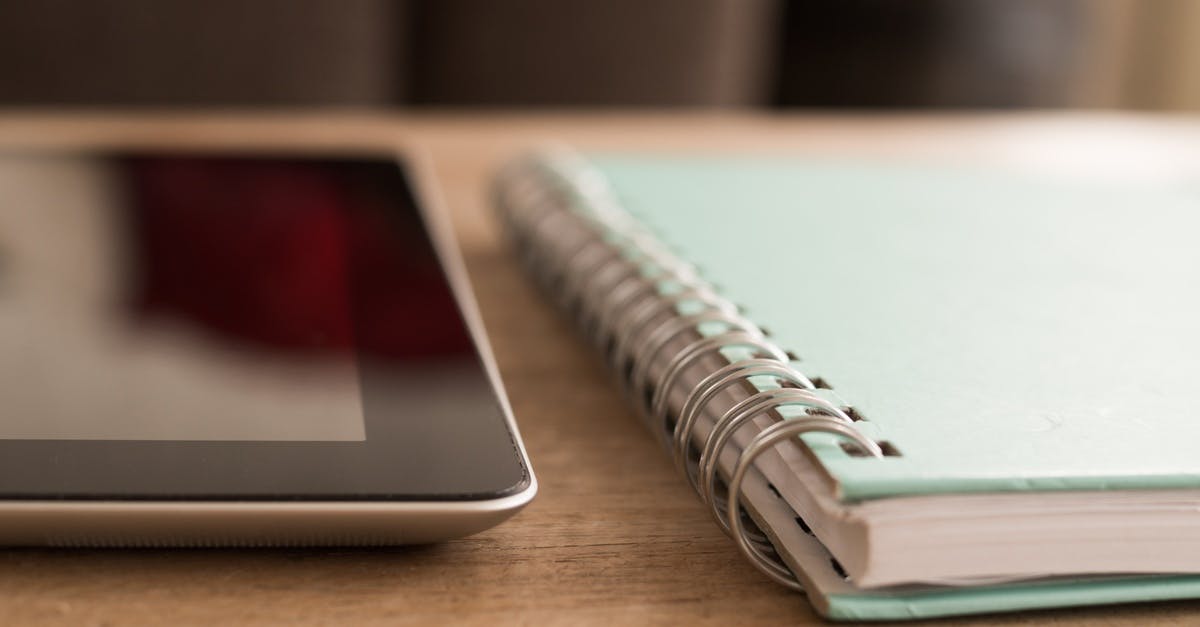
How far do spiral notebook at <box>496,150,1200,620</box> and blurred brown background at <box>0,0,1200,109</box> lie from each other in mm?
861

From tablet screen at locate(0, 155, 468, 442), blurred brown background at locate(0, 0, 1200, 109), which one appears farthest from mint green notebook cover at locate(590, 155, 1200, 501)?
blurred brown background at locate(0, 0, 1200, 109)

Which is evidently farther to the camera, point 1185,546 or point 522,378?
point 522,378

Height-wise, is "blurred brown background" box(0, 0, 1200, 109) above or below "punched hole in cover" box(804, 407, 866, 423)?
below

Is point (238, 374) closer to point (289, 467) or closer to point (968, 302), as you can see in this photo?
point (289, 467)

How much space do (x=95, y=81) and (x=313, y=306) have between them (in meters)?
1.02

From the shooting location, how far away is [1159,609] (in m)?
0.28

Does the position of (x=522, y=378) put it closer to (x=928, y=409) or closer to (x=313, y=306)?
(x=313, y=306)

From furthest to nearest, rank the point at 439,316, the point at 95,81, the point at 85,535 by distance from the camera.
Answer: the point at 95,81 < the point at 439,316 < the point at 85,535

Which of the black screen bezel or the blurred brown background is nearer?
the black screen bezel

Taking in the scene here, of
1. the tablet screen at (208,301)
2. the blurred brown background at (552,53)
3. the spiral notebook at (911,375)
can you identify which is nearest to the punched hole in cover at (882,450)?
the spiral notebook at (911,375)

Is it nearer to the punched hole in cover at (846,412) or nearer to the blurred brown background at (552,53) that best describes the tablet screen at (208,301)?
the punched hole in cover at (846,412)

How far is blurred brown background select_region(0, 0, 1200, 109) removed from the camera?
127cm

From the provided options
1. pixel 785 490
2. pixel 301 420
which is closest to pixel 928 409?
pixel 785 490

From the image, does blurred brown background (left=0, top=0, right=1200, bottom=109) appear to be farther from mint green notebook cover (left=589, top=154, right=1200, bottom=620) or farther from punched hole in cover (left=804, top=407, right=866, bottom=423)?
punched hole in cover (left=804, top=407, right=866, bottom=423)
